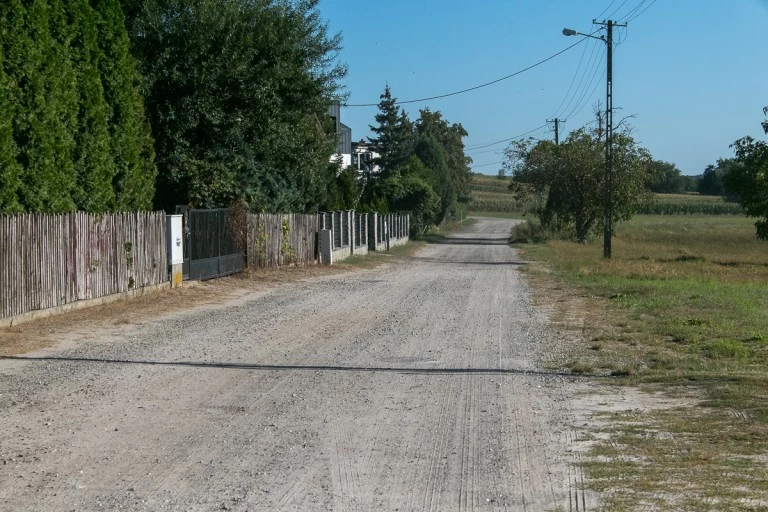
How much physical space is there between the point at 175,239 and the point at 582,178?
40174 mm

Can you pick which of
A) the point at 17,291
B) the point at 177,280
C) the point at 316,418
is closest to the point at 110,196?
the point at 177,280

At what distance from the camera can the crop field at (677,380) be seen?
6.64 m

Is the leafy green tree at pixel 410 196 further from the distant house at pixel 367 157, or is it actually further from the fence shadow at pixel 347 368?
the fence shadow at pixel 347 368

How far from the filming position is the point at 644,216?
128250mm

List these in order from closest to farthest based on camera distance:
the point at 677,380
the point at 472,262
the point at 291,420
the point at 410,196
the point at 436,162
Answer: the point at 291,420, the point at 677,380, the point at 472,262, the point at 410,196, the point at 436,162

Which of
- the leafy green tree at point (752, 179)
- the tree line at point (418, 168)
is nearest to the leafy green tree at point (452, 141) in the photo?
the tree line at point (418, 168)

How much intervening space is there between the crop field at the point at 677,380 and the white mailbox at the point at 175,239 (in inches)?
336

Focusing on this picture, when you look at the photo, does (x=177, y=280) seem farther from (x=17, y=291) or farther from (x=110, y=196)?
(x=17, y=291)

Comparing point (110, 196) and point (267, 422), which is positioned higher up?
point (110, 196)

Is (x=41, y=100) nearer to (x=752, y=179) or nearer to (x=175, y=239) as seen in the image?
(x=175, y=239)

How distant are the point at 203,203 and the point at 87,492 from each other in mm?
21283

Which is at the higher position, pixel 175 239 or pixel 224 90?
pixel 224 90

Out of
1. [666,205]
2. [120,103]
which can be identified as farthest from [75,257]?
[666,205]

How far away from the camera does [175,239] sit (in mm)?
22547
